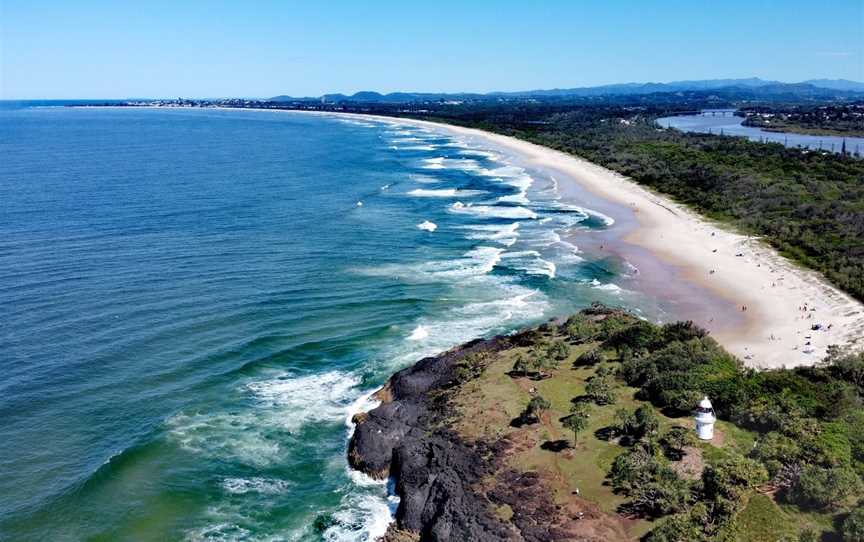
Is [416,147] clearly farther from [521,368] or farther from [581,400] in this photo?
[581,400]

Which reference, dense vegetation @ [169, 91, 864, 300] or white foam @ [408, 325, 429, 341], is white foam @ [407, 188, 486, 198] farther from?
white foam @ [408, 325, 429, 341]

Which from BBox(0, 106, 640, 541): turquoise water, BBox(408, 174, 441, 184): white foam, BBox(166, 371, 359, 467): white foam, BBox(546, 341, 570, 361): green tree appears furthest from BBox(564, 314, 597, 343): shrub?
BBox(408, 174, 441, 184): white foam

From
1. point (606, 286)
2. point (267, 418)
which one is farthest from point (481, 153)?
point (267, 418)

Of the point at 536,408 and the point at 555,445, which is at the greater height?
the point at 536,408

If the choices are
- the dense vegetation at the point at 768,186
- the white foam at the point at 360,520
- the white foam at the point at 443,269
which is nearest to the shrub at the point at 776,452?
the white foam at the point at 360,520

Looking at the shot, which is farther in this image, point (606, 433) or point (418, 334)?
point (418, 334)

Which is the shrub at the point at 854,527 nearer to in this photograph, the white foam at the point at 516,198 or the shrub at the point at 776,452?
the shrub at the point at 776,452

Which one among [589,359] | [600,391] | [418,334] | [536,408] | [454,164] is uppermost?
[600,391]

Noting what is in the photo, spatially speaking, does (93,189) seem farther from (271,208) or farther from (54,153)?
(54,153)
